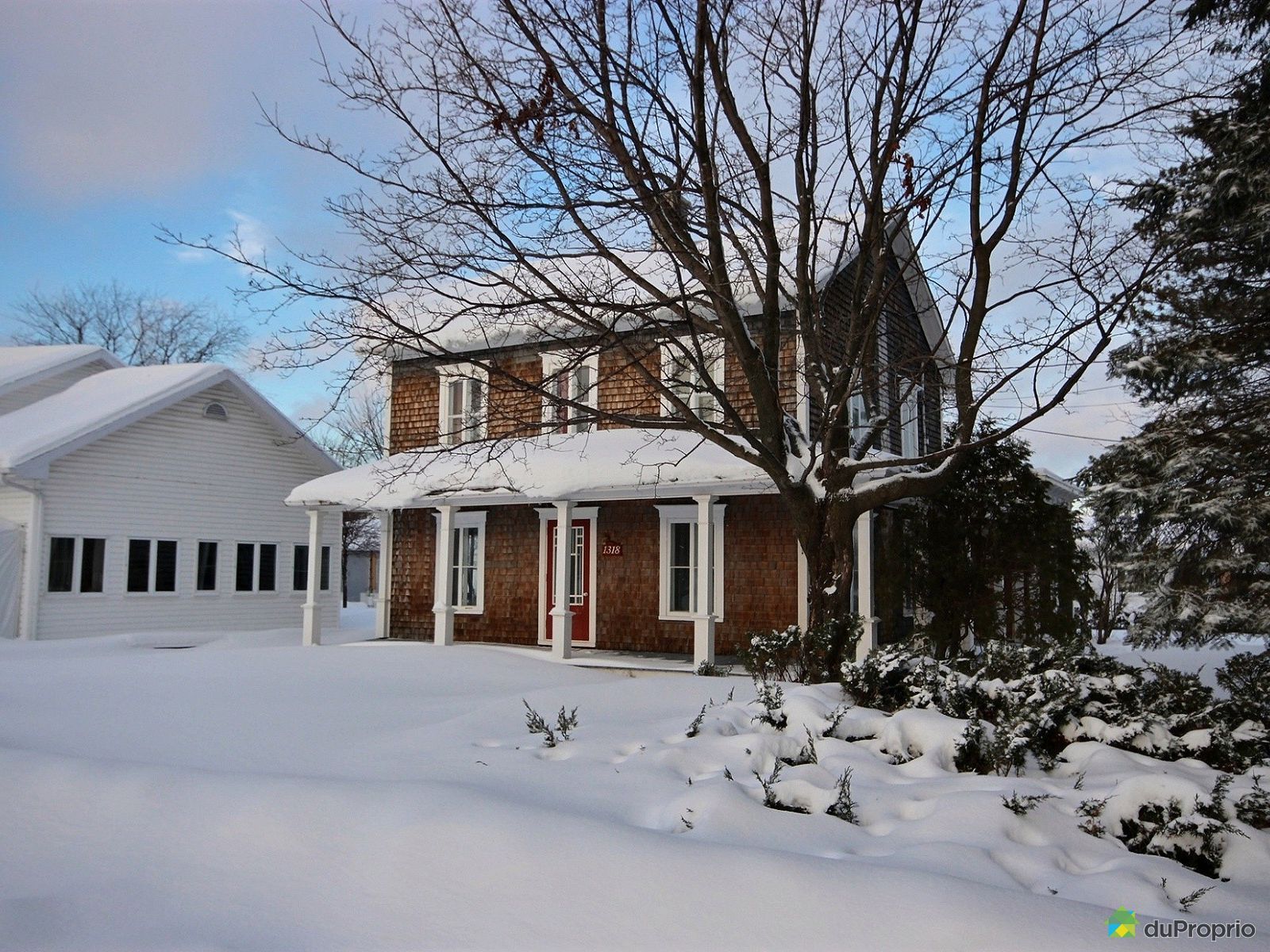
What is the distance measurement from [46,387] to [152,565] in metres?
5.54

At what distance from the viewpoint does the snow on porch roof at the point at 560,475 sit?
12828 millimetres

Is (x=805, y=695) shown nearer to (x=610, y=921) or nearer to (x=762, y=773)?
(x=762, y=773)

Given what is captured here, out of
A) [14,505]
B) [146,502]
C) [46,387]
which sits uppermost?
[46,387]

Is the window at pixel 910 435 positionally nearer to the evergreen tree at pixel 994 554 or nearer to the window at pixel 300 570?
the evergreen tree at pixel 994 554

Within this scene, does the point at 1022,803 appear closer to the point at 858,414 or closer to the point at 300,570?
the point at 858,414

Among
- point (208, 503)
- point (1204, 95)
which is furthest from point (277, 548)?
point (1204, 95)

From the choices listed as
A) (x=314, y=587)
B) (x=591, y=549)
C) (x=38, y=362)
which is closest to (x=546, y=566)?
(x=591, y=549)

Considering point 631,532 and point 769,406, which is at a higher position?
point 769,406

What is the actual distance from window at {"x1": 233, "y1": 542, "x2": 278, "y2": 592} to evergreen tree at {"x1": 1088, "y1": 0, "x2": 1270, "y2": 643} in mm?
17510

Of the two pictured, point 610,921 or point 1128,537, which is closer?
point 610,921

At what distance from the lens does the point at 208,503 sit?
20641mm

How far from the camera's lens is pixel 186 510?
20.2 metres

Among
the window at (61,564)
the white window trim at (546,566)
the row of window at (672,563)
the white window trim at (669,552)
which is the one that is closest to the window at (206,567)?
the window at (61,564)

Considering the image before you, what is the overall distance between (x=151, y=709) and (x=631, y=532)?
8.91 meters
